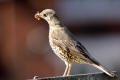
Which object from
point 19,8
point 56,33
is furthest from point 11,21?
point 56,33

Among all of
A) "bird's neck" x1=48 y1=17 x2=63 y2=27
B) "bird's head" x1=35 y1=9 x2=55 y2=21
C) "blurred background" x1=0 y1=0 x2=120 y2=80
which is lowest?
"blurred background" x1=0 y1=0 x2=120 y2=80

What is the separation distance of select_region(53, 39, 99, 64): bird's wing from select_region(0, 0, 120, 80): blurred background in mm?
6429

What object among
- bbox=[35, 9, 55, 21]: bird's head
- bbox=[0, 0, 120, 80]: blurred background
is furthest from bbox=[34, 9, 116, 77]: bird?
bbox=[0, 0, 120, 80]: blurred background

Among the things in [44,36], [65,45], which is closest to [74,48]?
[65,45]

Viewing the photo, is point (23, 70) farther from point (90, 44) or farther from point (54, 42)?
point (54, 42)

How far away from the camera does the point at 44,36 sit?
1526 centimetres

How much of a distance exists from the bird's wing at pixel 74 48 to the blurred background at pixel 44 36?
6.43m

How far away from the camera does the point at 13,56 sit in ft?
50.8

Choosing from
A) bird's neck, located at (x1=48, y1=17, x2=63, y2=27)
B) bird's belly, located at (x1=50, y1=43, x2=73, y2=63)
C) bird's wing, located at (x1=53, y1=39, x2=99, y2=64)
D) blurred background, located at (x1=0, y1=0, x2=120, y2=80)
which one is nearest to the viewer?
bird's wing, located at (x1=53, y1=39, x2=99, y2=64)

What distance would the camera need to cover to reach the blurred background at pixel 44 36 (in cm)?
1495

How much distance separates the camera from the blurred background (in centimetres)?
1495

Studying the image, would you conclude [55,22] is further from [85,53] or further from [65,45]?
[85,53]

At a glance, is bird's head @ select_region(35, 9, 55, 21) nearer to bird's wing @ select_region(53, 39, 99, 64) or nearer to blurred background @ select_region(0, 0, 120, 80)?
bird's wing @ select_region(53, 39, 99, 64)

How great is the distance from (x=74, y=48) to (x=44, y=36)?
292 inches
